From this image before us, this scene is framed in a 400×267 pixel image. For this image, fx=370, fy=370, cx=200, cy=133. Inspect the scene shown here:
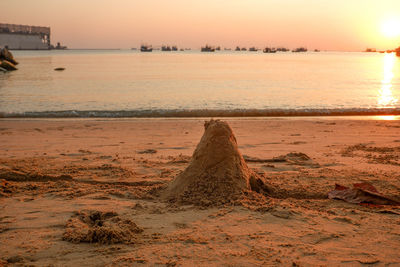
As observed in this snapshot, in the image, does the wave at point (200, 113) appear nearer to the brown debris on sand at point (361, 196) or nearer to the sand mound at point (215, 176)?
the sand mound at point (215, 176)

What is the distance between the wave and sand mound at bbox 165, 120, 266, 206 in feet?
30.4

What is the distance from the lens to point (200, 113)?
557 inches

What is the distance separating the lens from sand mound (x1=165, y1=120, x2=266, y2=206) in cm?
427

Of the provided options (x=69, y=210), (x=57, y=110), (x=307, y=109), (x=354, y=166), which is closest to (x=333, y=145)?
(x=354, y=166)

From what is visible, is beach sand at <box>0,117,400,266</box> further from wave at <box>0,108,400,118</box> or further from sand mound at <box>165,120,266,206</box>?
wave at <box>0,108,400,118</box>

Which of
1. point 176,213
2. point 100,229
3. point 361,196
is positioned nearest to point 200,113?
point 361,196

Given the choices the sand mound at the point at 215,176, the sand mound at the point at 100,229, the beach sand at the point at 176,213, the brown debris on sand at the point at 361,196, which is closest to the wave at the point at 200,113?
the beach sand at the point at 176,213

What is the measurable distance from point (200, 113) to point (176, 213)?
1030cm

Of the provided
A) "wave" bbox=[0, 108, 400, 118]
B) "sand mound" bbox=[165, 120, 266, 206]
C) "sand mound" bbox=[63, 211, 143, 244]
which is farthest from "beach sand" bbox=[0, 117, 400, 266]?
"wave" bbox=[0, 108, 400, 118]

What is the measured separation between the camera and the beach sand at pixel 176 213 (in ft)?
10.2

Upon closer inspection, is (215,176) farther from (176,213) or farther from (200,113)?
(200,113)

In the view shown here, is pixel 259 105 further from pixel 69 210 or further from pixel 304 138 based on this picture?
pixel 69 210

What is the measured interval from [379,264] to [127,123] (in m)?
9.23

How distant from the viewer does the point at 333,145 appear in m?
8.07
